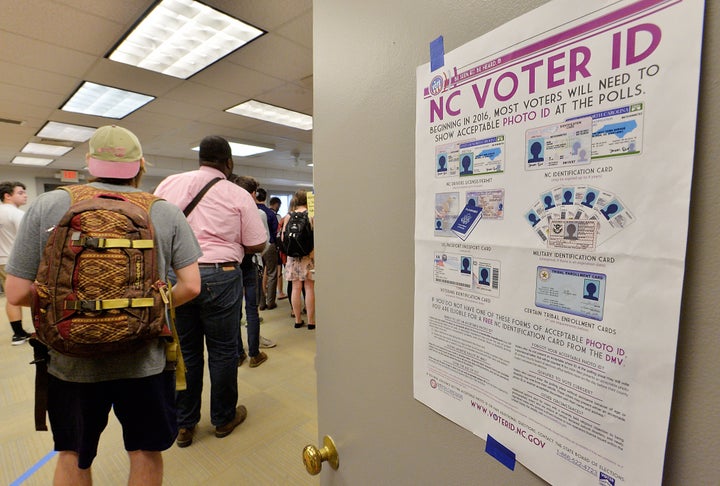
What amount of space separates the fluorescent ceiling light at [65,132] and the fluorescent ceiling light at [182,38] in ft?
8.98

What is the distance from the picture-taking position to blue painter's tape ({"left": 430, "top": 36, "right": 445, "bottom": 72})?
0.46 m

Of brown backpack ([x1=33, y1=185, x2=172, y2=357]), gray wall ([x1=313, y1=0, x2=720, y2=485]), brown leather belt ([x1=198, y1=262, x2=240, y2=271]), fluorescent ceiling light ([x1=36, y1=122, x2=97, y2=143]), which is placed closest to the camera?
gray wall ([x1=313, y1=0, x2=720, y2=485])

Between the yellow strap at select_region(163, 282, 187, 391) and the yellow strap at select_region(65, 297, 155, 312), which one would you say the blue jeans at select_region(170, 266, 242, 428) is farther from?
the yellow strap at select_region(65, 297, 155, 312)

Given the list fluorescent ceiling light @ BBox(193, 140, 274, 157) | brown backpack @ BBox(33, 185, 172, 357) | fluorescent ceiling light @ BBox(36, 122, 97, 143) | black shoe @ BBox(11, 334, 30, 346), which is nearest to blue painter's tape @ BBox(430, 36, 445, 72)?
brown backpack @ BBox(33, 185, 172, 357)

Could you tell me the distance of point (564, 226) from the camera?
0.35 m

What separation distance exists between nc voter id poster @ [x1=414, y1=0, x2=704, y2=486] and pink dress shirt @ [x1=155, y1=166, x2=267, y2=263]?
1417mm

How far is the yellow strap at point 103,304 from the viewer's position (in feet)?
2.91

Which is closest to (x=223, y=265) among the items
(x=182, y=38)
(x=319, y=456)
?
(x=319, y=456)

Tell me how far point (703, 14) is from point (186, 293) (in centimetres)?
133

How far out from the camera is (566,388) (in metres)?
0.36

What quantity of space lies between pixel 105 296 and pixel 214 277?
0.74 meters

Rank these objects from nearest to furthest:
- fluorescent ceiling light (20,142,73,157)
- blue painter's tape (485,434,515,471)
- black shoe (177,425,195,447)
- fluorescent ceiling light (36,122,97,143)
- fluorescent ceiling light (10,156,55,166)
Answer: blue painter's tape (485,434,515,471) < black shoe (177,425,195,447) < fluorescent ceiling light (36,122,97,143) < fluorescent ceiling light (20,142,73,157) < fluorescent ceiling light (10,156,55,166)

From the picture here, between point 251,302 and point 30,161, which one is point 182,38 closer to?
point 251,302

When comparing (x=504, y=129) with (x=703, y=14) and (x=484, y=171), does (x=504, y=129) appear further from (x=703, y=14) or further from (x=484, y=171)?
(x=703, y=14)
